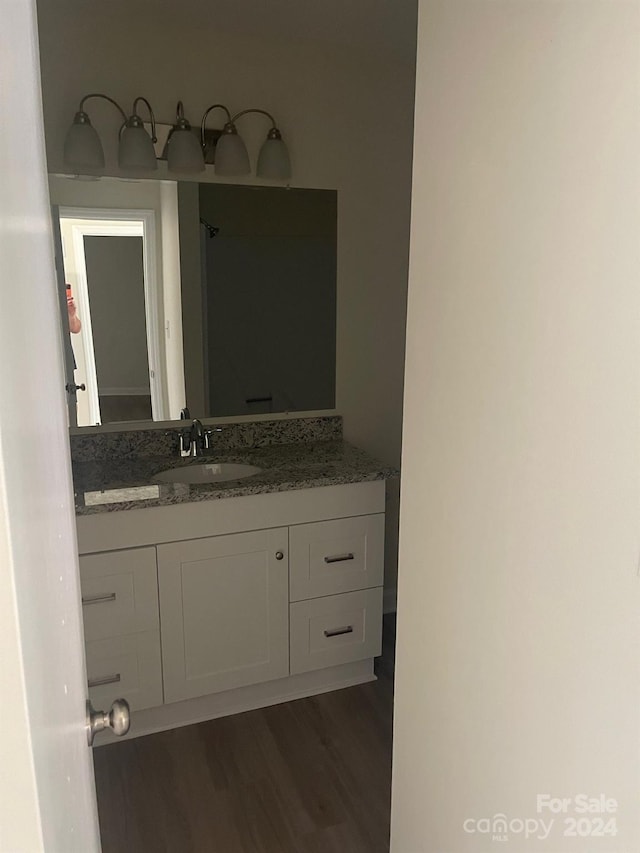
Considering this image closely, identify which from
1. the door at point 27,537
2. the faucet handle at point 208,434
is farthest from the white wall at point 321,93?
the door at point 27,537

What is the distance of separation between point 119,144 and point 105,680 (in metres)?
1.77

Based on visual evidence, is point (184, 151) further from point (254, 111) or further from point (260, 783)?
point (260, 783)

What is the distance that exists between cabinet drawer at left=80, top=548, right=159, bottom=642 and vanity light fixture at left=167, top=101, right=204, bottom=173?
4.37 feet

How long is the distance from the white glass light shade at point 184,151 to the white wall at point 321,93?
0.10m

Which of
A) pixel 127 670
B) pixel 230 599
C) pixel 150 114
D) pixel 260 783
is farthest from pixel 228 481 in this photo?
pixel 150 114

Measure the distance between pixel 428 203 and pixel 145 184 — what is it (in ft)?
4.84

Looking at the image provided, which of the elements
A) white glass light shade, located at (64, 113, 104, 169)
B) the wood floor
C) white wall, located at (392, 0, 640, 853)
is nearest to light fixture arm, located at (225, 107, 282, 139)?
white glass light shade, located at (64, 113, 104, 169)

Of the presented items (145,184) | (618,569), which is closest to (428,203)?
(618,569)

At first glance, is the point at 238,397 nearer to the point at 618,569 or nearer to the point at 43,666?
the point at 618,569

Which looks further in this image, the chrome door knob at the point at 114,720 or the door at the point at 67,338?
the door at the point at 67,338

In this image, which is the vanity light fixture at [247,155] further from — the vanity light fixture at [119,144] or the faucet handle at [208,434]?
the faucet handle at [208,434]

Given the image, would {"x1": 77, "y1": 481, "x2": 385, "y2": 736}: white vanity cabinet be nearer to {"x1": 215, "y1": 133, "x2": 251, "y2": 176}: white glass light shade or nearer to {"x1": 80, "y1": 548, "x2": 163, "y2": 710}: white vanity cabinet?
{"x1": 80, "y1": 548, "x2": 163, "y2": 710}: white vanity cabinet

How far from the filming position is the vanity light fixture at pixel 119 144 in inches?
85.1

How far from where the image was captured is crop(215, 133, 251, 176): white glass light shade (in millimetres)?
2352
